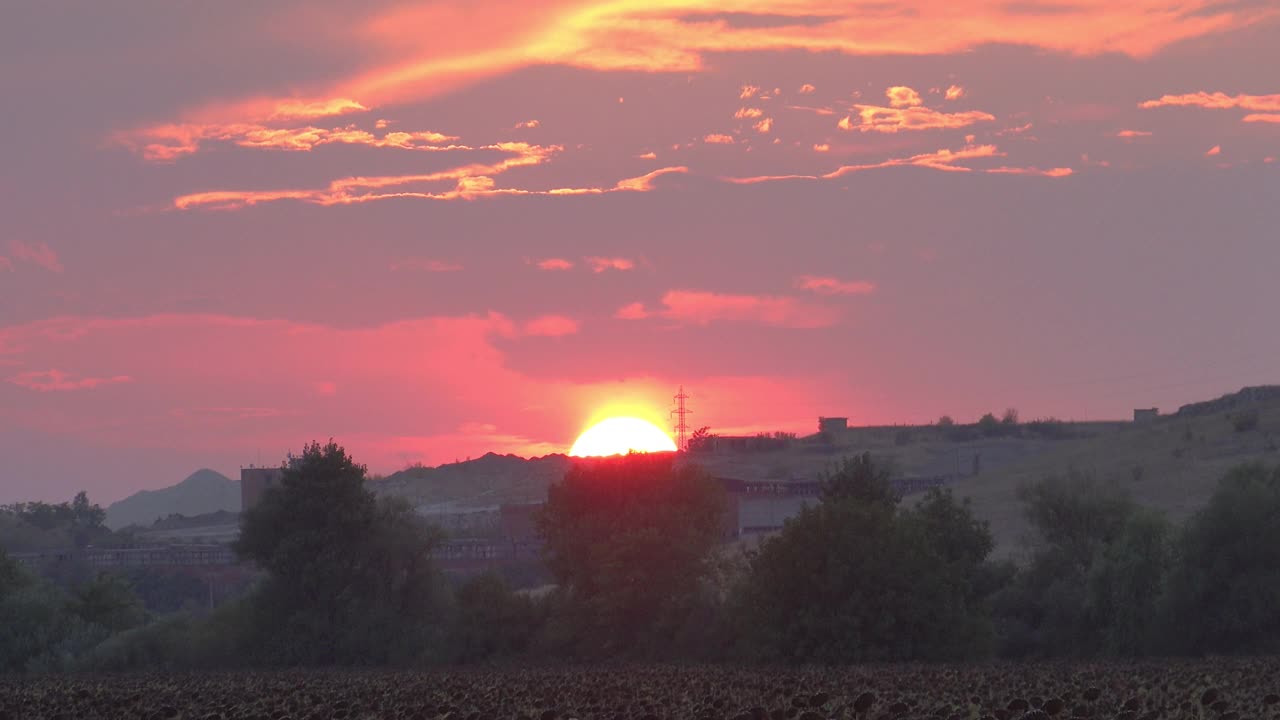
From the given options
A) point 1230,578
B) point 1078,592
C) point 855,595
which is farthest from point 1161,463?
point 855,595

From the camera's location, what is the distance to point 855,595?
67750 mm

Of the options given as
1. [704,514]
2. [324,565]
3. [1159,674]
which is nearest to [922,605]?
[1159,674]

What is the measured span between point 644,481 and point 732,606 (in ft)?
74.1

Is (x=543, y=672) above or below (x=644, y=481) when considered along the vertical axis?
below

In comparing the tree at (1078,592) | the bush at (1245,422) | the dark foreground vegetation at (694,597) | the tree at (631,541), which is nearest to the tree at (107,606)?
the dark foreground vegetation at (694,597)

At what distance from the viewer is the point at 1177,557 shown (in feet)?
234

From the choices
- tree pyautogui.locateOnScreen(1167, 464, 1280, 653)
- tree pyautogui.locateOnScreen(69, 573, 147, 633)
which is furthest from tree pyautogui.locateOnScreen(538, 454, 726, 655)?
tree pyautogui.locateOnScreen(69, 573, 147, 633)

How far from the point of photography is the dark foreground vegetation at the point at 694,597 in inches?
2571

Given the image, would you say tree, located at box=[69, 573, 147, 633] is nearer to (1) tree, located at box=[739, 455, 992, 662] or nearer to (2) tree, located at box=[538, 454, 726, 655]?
(2) tree, located at box=[538, 454, 726, 655]

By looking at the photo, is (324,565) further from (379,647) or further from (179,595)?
(179,595)

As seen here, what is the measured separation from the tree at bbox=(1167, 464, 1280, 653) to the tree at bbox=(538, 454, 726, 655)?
23209 mm

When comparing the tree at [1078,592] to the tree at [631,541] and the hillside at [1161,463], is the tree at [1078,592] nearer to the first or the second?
the tree at [631,541]

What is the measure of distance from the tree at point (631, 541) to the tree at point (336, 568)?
7843 mm

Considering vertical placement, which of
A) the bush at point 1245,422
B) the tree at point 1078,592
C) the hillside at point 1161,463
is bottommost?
the tree at point 1078,592
